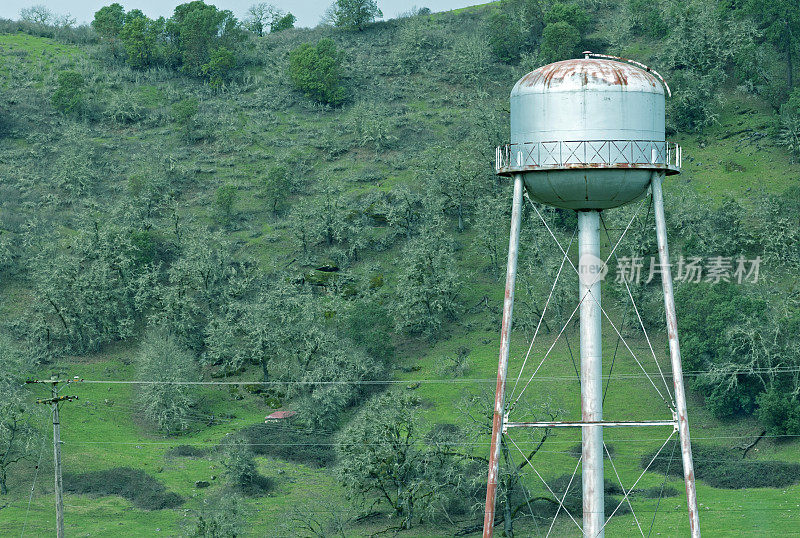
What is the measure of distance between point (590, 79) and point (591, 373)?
9.59m

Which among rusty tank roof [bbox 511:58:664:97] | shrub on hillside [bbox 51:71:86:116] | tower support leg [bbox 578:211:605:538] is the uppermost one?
shrub on hillside [bbox 51:71:86:116]

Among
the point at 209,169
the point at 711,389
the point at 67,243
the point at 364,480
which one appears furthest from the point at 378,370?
the point at 209,169

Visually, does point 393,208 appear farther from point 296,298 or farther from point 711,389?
point 711,389

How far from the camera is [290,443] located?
66.2m

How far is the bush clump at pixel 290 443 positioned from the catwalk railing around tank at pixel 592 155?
114 ft

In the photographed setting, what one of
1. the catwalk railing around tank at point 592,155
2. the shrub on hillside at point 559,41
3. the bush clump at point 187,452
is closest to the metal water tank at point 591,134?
the catwalk railing around tank at point 592,155

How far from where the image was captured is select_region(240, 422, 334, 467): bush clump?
65188mm

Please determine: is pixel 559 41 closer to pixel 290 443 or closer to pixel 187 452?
pixel 290 443

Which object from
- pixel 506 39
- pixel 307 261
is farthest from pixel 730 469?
pixel 506 39

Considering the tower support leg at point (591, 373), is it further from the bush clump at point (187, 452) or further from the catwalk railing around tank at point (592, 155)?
the bush clump at point (187, 452)

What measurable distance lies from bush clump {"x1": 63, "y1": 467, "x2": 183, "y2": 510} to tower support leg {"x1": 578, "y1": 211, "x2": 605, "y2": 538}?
29.3 m

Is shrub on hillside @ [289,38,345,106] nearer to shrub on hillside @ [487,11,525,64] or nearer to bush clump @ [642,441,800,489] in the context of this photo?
shrub on hillside @ [487,11,525,64]

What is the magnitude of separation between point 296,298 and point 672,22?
164 feet

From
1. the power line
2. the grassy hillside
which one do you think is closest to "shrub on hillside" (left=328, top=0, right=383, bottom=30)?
the grassy hillside
